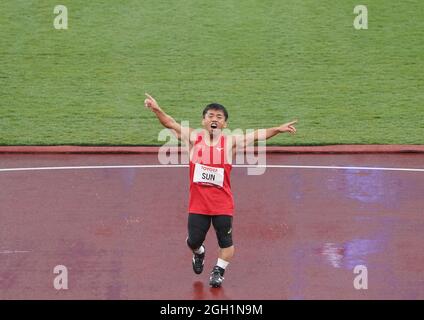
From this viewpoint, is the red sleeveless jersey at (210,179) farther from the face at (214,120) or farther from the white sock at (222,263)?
the white sock at (222,263)

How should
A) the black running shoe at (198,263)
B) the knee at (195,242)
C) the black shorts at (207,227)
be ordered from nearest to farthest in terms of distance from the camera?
the black shorts at (207,227)
the knee at (195,242)
the black running shoe at (198,263)

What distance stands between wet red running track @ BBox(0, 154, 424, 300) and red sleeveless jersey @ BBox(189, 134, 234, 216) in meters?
0.91

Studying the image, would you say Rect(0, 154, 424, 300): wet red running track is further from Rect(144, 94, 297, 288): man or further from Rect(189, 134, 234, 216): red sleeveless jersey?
Rect(189, 134, 234, 216): red sleeveless jersey

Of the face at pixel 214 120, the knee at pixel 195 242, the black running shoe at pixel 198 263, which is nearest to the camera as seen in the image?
the face at pixel 214 120

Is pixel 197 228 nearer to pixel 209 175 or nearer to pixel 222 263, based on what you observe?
pixel 222 263

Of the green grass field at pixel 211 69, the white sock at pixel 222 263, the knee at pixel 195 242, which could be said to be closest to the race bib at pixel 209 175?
the knee at pixel 195 242

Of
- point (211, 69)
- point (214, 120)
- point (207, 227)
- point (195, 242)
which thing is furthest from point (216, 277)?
point (211, 69)

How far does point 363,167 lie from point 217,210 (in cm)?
614

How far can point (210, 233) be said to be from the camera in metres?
12.2

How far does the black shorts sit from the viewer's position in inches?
393

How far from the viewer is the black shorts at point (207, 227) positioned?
32.8 feet

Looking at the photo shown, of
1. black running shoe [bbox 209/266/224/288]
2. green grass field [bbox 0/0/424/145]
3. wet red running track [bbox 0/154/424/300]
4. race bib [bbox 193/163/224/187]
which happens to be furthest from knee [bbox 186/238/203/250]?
green grass field [bbox 0/0/424/145]
